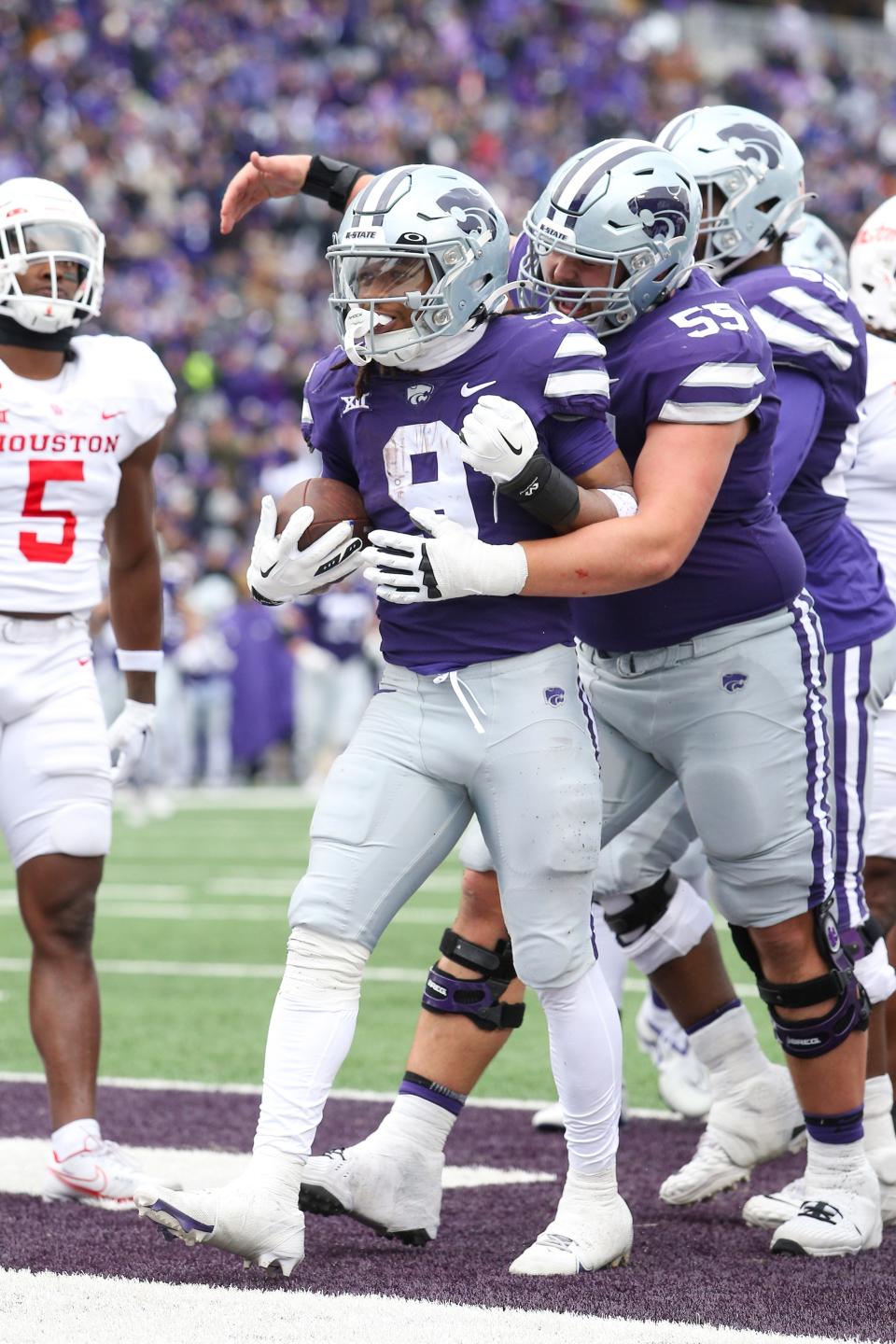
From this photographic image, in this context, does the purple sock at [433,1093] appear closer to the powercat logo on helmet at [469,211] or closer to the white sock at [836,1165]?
the white sock at [836,1165]

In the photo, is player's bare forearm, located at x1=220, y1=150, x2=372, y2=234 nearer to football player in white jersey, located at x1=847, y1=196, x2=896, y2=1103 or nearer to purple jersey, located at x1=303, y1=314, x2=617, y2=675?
purple jersey, located at x1=303, y1=314, x2=617, y2=675

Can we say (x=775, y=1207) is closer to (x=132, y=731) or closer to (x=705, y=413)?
(x=705, y=413)

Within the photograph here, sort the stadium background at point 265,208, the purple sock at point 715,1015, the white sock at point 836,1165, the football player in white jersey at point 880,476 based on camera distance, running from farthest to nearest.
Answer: the stadium background at point 265,208, the football player in white jersey at point 880,476, the purple sock at point 715,1015, the white sock at point 836,1165

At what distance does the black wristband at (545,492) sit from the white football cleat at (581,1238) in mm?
1105

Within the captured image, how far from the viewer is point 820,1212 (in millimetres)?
3439

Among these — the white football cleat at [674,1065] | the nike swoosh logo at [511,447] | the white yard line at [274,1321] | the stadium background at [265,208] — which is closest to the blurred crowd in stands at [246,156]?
the stadium background at [265,208]

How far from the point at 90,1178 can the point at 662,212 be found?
2.09 metres

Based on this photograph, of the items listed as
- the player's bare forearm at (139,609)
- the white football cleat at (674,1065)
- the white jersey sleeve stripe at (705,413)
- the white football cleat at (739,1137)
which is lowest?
the white football cleat at (674,1065)

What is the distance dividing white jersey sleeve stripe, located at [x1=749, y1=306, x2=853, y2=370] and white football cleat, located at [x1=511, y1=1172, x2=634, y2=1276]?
5.01 feet

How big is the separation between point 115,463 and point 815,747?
1.59 meters

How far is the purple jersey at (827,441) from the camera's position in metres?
3.63

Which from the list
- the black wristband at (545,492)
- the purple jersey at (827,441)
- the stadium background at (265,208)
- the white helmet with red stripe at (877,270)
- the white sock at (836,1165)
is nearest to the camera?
the black wristband at (545,492)

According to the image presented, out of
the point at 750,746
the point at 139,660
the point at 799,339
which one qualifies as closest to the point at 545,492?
the point at 750,746

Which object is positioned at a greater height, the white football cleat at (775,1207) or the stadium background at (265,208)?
the white football cleat at (775,1207)
